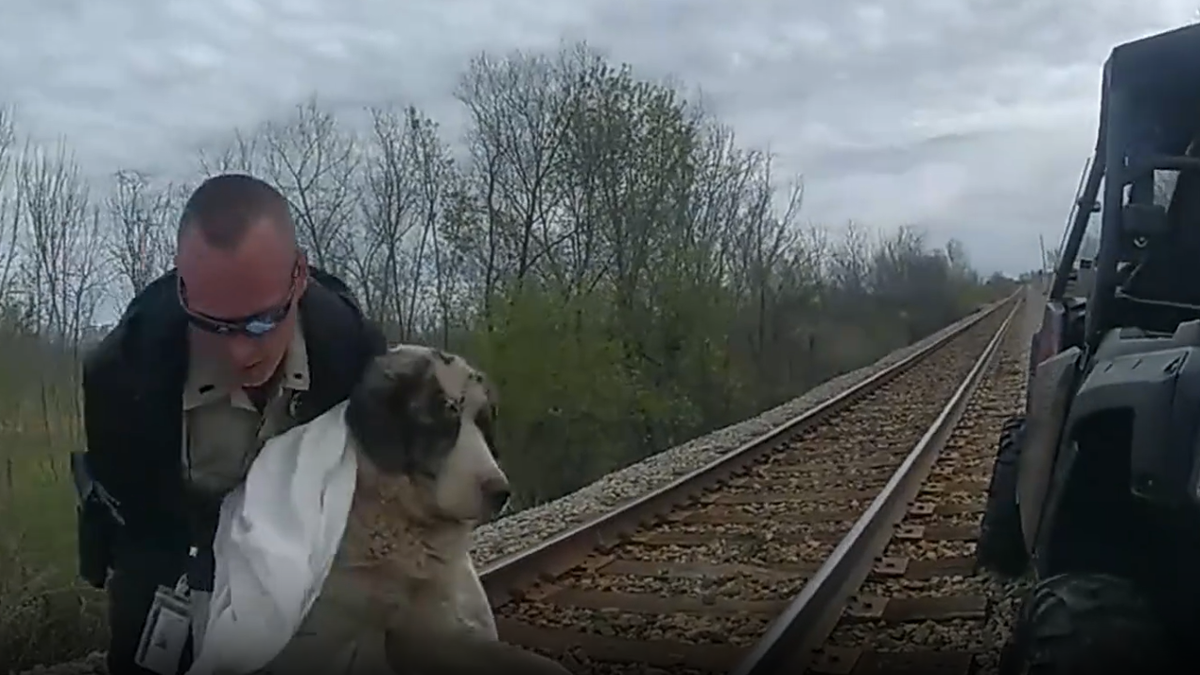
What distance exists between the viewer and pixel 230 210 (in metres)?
1.67

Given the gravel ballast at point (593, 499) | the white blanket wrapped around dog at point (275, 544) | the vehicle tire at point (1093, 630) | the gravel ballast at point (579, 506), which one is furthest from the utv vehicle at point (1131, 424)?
the gravel ballast at point (593, 499)

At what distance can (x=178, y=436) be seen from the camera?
1831mm

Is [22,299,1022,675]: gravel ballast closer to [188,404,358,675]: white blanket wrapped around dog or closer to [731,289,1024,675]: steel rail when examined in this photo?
[731,289,1024,675]: steel rail

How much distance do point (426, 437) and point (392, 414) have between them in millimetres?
66

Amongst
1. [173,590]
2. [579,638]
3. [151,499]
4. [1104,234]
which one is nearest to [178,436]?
[151,499]

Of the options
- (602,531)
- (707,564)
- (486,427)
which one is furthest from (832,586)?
(486,427)

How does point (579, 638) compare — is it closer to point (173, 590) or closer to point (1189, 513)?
point (1189, 513)

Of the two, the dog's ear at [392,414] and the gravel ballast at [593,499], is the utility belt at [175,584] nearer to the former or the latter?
the dog's ear at [392,414]

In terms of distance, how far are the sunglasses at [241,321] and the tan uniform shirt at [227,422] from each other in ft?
0.30

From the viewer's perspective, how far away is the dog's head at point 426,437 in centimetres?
187

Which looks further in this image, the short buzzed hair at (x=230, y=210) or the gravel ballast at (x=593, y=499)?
the gravel ballast at (x=593, y=499)

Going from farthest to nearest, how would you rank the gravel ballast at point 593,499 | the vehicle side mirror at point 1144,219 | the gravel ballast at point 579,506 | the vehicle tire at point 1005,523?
the gravel ballast at point 593,499
the gravel ballast at point 579,506
the vehicle tire at point 1005,523
the vehicle side mirror at point 1144,219

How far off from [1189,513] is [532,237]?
22.0 meters

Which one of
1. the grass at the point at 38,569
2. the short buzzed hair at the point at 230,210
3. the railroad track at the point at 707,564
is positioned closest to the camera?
the short buzzed hair at the point at 230,210
